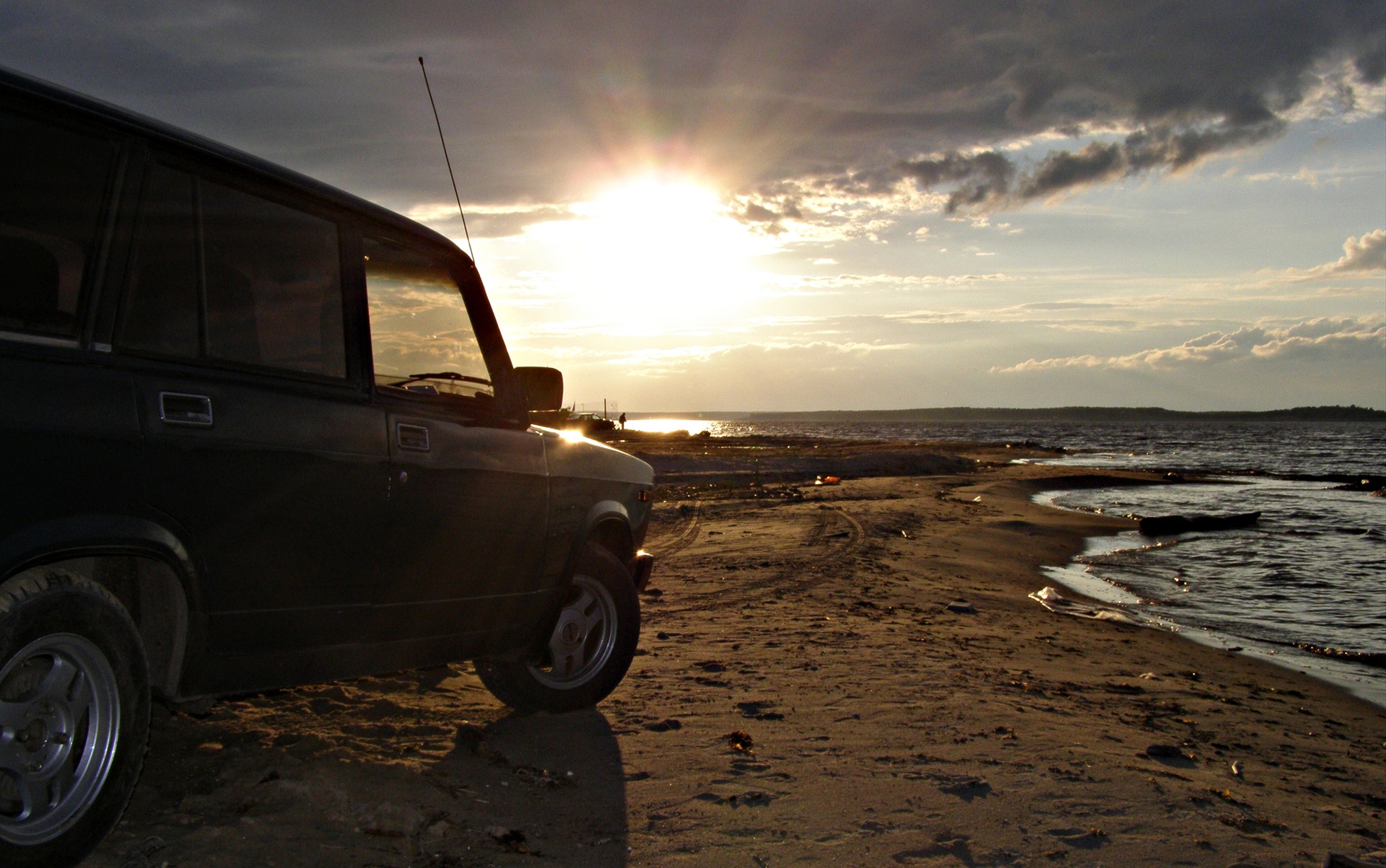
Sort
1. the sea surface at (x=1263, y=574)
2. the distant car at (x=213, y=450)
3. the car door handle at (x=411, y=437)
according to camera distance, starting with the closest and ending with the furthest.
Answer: the distant car at (x=213, y=450)
the car door handle at (x=411, y=437)
the sea surface at (x=1263, y=574)

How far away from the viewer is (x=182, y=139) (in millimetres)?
2805

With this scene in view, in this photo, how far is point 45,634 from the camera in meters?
2.34

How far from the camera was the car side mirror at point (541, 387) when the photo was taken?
4.22 m

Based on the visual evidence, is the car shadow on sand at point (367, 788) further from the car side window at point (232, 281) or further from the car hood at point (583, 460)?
the car side window at point (232, 281)

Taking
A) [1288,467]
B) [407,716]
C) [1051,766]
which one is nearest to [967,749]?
[1051,766]

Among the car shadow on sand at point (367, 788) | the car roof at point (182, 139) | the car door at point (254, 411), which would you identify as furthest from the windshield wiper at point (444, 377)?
the car shadow on sand at point (367, 788)

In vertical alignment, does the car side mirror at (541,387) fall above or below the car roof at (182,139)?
below

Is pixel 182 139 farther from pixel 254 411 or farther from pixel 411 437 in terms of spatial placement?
pixel 411 437

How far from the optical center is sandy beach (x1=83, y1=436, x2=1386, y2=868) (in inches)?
127

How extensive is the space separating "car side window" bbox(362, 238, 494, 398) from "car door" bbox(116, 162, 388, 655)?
0.21 metres

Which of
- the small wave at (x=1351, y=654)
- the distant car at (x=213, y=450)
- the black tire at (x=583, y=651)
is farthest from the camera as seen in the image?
the small wave at (x=1351, y=654)

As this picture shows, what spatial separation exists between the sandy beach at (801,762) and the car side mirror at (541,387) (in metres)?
1.55

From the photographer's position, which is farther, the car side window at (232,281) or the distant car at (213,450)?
the car side window at (232,281)

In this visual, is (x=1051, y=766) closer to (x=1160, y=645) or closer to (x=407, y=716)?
(x=407, y=716)
